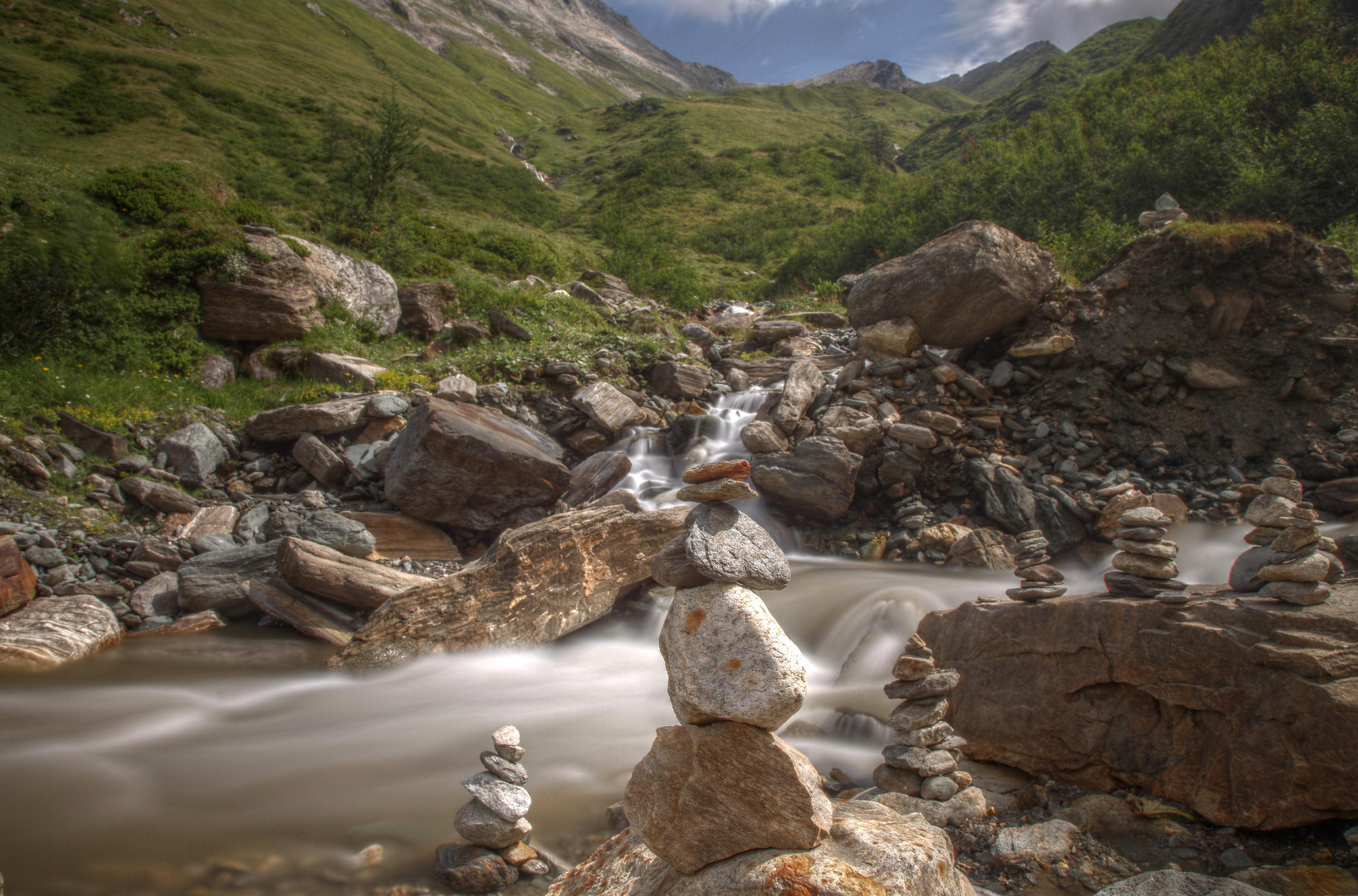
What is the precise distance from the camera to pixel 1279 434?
33.2 feet

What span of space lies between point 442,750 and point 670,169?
66.0 metres

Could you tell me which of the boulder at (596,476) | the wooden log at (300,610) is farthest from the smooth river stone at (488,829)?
the boulder at (596,476)

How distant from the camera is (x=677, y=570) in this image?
3.67m

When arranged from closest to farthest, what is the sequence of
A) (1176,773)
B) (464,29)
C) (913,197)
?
(1176,773) < (913,197) < (464,29)

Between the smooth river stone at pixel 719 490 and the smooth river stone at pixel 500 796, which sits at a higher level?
the smooth river stone at pixel 719 490

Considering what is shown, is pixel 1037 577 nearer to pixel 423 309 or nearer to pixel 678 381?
pixel 678 381

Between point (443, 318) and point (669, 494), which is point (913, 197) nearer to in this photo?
point (443, 318)

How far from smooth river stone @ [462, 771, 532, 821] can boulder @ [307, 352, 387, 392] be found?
10738mm

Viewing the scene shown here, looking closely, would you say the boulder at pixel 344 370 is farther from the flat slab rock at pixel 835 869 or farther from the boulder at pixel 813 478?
the flat slab rock at pixel 835 869

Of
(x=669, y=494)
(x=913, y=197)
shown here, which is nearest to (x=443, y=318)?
(x=669, y=494)

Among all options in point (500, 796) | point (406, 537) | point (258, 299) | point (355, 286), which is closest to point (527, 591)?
point (406, 537)

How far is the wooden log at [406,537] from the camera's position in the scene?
9.99 meters

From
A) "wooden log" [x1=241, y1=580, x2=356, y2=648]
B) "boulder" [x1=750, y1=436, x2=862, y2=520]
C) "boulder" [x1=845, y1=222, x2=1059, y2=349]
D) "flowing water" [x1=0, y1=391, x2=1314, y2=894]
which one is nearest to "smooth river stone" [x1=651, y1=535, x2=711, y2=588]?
"flowing water" [x1=0, y1=391, x2=1314, y2=894]

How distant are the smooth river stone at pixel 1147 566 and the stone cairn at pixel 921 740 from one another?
6.54ft
